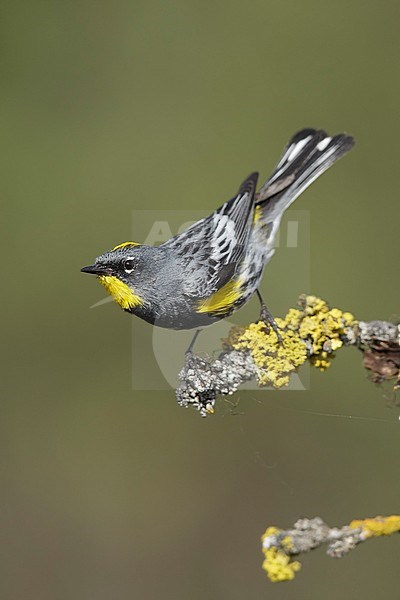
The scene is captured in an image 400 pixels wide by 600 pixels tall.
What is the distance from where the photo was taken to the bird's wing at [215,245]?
3.44 m

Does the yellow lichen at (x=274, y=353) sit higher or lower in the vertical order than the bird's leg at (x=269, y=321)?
lower

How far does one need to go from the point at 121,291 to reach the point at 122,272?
77 millimetres

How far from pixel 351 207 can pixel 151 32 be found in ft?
A: 7.69

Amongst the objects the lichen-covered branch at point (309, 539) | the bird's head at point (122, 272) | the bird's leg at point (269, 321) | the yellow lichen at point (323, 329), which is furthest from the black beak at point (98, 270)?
the lichen-covered branch at point (309, 539)

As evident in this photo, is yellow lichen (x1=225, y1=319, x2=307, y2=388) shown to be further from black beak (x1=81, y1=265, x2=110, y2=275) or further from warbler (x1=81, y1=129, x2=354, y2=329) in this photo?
black beak (x1=81, y1=265, x2=110, y2=275)

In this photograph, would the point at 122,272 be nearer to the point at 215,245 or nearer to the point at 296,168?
the point at 215,245

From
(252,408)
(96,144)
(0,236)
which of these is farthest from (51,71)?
(252,408)

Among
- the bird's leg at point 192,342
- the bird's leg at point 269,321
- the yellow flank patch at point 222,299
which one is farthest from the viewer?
the yellow flank patch at point 222,299

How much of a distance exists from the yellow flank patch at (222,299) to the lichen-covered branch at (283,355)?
2.19 ft

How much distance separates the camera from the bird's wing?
344 cm

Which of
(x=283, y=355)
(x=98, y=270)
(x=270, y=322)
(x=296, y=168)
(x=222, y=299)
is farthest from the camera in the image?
(x=296, y=168)

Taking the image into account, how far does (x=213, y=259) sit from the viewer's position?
3572mm

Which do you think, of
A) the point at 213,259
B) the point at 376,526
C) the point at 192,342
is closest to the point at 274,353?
the point at 192,342

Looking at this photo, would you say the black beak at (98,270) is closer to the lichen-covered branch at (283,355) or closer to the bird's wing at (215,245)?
the bird's wing at (215,245)
